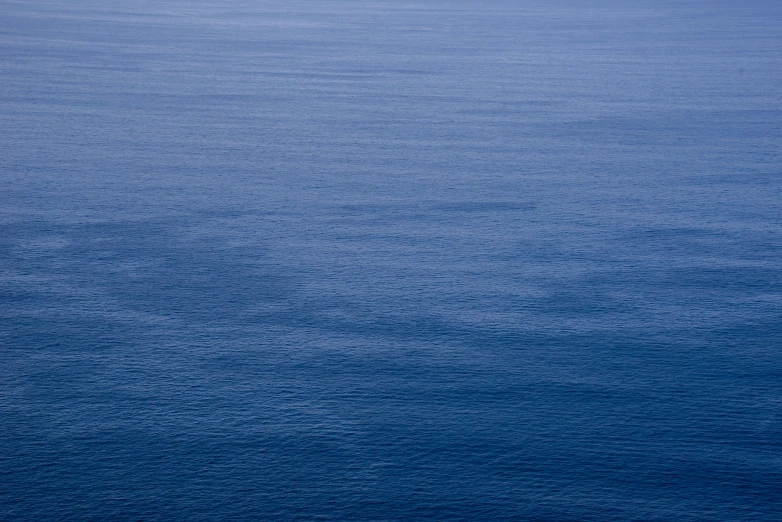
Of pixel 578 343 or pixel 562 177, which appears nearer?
pixel 578 343

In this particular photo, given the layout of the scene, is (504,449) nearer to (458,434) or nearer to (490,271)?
(458,434)

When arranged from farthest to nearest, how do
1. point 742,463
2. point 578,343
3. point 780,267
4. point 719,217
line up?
point 719,217, point 780,267, point 578,343, point 742,463

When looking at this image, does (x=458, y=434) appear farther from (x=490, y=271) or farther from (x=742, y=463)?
(x=490, y=271)

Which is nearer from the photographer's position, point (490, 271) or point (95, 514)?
point (95, 514)

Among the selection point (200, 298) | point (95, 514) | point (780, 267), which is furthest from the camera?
point (780, 267)

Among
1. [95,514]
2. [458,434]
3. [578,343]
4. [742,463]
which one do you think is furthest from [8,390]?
[742,463]

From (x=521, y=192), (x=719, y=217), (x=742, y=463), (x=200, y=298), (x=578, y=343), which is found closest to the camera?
(x=742, y=463)

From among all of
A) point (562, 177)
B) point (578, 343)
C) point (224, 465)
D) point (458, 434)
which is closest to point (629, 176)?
point (562, 177)

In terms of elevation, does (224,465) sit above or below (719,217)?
below

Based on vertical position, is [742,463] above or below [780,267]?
below
